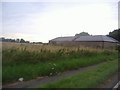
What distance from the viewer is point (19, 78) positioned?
6.86 m

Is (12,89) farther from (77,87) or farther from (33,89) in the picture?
(77,87)

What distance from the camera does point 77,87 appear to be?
5375mm

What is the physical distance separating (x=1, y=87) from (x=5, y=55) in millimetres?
3032

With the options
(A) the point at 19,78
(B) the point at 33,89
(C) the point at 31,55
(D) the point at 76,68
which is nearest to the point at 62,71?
(D) the point at 76,68

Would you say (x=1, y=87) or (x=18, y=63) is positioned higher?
(x=18, y=63)

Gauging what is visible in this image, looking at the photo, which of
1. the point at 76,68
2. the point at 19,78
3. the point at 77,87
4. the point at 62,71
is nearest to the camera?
the point at 77,87

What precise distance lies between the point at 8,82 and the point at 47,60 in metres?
4.47

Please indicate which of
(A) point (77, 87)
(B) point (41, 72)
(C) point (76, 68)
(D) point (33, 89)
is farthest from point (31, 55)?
(A) point (77, 87)

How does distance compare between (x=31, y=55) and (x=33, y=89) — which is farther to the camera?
(x=31, y=55)

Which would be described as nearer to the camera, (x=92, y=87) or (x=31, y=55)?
(x=92, y=87)

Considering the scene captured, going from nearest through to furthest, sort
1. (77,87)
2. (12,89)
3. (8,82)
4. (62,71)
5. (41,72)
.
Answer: (77,87) → (12,89) → (8,82) → (41,72) → (62,71)

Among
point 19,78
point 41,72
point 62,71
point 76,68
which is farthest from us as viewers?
point 76,68

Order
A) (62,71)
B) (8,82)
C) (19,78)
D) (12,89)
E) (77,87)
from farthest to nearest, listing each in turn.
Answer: (62,71) → (19,78) → (8,82) → (12,89) → (77,87)

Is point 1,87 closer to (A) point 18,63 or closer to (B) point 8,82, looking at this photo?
(B) point 8,82
